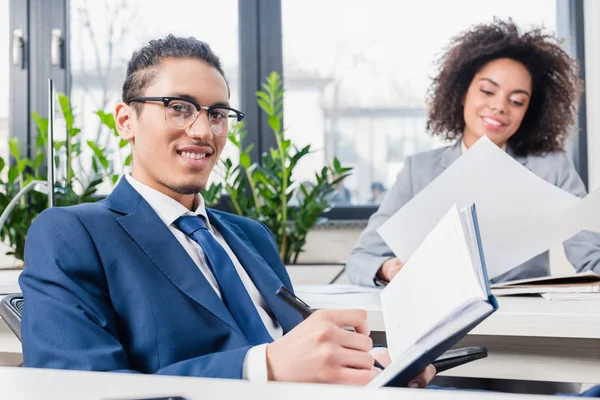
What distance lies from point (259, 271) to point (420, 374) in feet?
1.27

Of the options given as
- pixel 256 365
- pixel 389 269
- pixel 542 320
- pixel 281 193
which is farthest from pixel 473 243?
pixel 281 193

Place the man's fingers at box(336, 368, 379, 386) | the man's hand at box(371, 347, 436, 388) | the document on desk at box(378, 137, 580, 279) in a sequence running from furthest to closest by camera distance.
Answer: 1. the document on desk at box(378, 137, 580, 279)
2. the man's hand at box(371, 347, 436, 388)
3. the man's fingers at box(336, 368, 379, 386)

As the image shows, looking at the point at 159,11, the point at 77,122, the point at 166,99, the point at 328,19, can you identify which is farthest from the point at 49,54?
the point at 166,99

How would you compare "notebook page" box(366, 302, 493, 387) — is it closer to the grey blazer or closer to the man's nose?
the man's nose

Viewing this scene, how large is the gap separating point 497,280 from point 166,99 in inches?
45.1

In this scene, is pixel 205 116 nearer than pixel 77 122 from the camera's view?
Yes

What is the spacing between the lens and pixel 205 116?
1.18 m

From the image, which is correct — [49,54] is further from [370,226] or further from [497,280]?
[497,280]

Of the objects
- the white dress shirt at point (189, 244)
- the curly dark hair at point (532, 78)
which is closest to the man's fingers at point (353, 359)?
the white dress shirt at point (189, 244)

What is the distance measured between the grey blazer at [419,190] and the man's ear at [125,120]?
83 cm

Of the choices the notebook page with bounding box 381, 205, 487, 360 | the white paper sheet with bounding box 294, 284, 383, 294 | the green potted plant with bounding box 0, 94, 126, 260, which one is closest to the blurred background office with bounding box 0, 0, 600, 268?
the green potted plant with bounding box 0, 94, 126, 260

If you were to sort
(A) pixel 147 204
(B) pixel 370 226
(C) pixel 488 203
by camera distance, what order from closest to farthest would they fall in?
(A) pixel 147 204
(C) pixel 488 203
(B) pixel 370 226

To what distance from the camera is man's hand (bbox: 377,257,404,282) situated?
1.71m

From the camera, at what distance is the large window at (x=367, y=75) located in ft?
10.0
